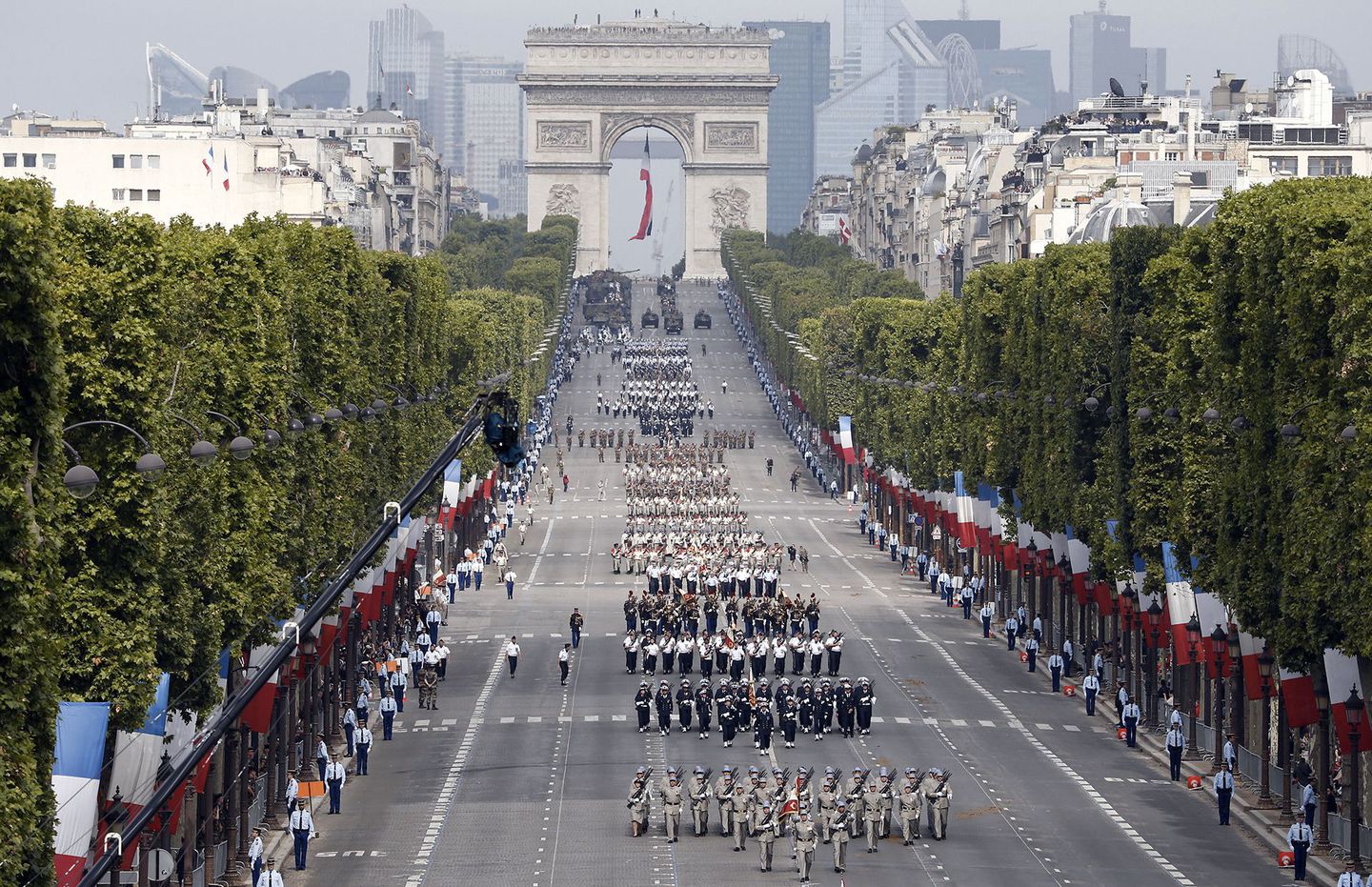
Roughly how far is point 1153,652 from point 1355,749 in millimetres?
19757

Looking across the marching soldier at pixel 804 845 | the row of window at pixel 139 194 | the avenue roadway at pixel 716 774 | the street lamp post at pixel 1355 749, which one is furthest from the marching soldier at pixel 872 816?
the row of window at pixel 139 194

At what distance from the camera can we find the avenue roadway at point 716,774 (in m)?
51.7

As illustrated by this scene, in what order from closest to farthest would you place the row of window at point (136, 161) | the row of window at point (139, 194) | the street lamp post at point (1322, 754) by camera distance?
the street lamp post at point (1322, 754) < the row of window at point (139, 194) < the row of window at point (136, 161)

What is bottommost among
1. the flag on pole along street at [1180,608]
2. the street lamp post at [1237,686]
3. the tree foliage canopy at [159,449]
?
the street lamp post at [1237,686]

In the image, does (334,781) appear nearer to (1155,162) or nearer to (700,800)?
(700,800)

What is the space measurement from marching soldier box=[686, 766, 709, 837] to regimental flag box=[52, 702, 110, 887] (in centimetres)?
1935

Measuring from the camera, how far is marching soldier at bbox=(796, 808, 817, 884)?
50.2 meters

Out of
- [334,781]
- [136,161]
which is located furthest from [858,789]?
[136,161]

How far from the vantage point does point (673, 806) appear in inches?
2151

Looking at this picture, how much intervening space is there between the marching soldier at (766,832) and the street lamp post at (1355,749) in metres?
10.5

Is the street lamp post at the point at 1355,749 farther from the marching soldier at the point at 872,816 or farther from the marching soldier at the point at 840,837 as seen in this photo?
the marching soldier at the point at 840,837

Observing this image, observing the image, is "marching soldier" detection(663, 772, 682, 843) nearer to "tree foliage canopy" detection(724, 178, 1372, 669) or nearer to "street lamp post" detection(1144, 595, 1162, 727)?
"tree foliage canopy" detection(724, 178, 1372, 669)

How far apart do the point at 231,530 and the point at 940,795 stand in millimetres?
14537

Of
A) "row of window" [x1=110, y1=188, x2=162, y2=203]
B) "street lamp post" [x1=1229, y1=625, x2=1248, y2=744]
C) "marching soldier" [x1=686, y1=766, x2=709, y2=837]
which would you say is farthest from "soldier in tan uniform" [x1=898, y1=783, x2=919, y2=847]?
"row of window" [x1=110, y1=188, x2=162, y2=203]
